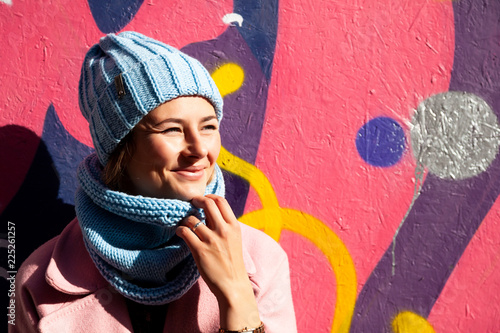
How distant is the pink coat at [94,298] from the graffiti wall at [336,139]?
1.09ft

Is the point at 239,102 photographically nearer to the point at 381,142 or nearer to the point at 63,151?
the point at 381,142

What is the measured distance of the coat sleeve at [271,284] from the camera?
171 cm

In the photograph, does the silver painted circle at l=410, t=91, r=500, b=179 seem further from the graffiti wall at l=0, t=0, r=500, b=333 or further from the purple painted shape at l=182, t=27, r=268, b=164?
the purple painted shape at l=182, t=27, r=268, b=164

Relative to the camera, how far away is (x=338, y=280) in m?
2.11

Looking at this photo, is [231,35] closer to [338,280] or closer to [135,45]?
→ [135,45]

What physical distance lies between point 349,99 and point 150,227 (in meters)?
0.98

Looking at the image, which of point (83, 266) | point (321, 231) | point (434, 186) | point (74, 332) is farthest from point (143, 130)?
point (434, 186)

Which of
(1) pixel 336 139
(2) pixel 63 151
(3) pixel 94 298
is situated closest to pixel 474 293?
(1) pixel 336 139

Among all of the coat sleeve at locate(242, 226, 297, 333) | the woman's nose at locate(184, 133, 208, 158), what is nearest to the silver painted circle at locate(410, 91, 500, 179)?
the coat sleeve at locate(242, 226, 297, 333)

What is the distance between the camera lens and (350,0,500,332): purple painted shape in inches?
81.3

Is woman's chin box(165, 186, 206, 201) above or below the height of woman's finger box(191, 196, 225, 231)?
above

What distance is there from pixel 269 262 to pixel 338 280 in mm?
452

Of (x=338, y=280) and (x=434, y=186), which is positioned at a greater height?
(x=434, y=186)

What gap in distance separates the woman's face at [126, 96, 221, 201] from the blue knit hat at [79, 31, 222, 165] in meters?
0.04
